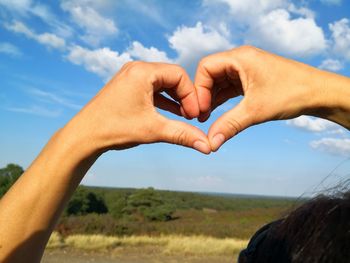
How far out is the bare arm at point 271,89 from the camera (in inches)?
51.7

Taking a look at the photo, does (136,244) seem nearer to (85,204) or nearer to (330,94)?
(85,204)

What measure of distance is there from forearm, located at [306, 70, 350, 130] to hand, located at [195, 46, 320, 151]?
0.5 inches

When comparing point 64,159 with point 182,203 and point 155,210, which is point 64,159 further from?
point 182,203

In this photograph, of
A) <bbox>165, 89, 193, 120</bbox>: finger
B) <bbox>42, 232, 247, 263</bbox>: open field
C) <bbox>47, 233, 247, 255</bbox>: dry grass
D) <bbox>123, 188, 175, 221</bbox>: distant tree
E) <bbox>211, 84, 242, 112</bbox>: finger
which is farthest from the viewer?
<bbox>123, 188, 175, 221</bbox>: distant tree

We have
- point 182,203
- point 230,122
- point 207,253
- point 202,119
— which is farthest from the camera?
point 182,203

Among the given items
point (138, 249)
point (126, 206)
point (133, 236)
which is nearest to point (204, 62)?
point (138, 249)

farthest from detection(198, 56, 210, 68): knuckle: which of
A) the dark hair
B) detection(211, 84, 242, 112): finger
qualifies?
the dark hair

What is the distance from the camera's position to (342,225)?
154 cm

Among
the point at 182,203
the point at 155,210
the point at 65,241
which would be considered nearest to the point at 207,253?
the point at 65,241

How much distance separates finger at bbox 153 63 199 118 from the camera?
1.36 m

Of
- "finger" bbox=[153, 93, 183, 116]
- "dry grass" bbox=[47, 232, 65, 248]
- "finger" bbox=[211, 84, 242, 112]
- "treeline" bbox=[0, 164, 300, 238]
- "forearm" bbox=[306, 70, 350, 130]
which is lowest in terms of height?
"forearm" bbox=[306, 70, 350, 130]

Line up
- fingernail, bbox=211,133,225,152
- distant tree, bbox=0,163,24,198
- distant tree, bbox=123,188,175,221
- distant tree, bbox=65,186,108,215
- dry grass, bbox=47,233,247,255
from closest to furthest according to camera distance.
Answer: fingernail, bbox=211,133,225,152, dry grass, bbox=47,233,247,255, distant tree, bbox=0,163,24,198, distant tree, bbox=65,186,108,215, distant tree, bbox=123,188,175,221

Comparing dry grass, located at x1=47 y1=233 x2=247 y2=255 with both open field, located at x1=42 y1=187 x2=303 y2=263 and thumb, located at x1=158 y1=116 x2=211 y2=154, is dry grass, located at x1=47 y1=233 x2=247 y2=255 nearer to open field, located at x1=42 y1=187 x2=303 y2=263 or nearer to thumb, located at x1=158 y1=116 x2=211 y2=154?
open field, located at x1=42 y1=187 x2=303 y2=263

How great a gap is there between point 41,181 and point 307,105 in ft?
2.89
